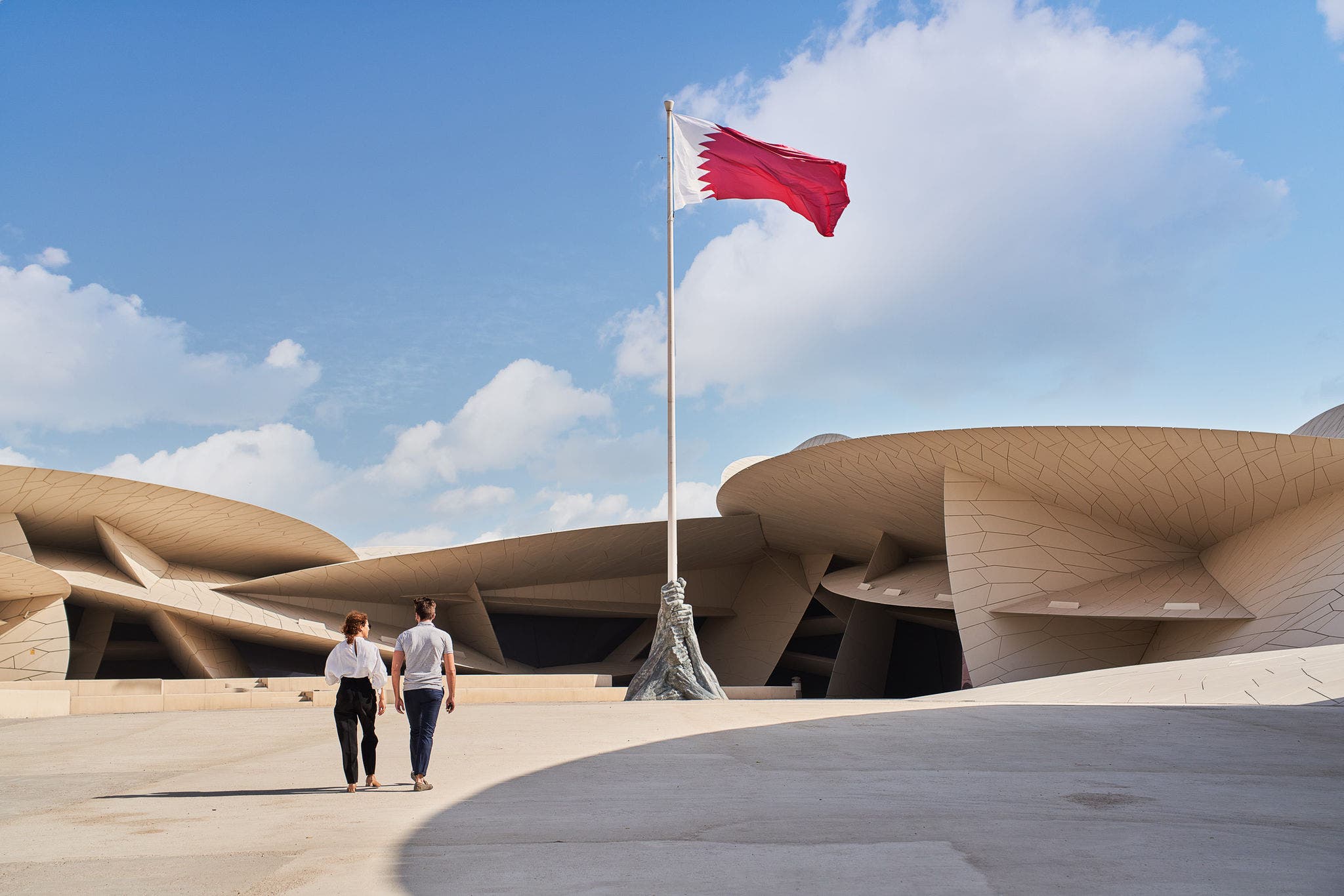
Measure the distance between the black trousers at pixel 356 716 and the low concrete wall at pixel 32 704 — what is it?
332 inches

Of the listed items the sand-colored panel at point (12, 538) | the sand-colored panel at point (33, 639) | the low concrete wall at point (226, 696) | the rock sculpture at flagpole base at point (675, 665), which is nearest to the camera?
the rock sculpture at flagpole base at point (675, 665)

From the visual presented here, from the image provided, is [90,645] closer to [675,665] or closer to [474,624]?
[474,624]

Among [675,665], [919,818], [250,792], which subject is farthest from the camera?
[675,665]

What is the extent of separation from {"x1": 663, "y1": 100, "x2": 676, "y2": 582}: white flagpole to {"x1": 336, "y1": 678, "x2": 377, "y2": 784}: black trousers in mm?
9041

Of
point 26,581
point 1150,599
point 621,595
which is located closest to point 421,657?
point 1150,599

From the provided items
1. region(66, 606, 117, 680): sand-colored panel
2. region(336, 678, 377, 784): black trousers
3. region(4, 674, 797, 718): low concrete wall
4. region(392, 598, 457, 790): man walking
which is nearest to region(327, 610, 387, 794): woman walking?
region(336, 678, 377, 784): black trousers

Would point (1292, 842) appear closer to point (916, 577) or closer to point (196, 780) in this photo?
point (196, 780)

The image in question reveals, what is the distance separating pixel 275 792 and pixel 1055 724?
20.1ft

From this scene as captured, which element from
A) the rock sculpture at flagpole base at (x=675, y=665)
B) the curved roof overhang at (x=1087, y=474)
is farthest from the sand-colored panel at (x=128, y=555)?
the rock sculpture at flagpole base at (x=675, y=665)

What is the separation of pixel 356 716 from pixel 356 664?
1.03 feet

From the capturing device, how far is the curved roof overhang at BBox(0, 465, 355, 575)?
22047mm

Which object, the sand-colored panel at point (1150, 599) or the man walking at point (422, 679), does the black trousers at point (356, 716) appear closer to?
the man walking at point (422, 679)

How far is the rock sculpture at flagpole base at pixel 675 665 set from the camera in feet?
47.9

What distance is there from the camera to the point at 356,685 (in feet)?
19.8
